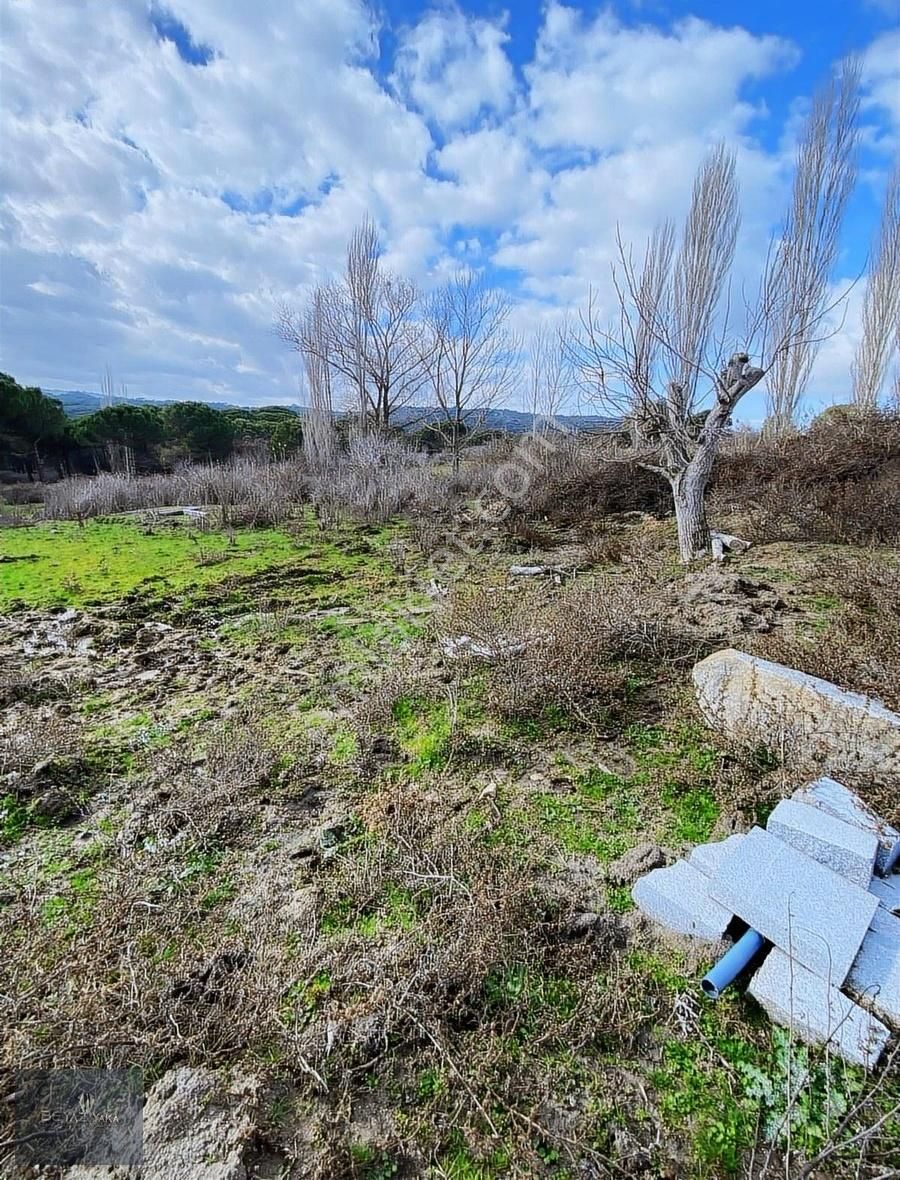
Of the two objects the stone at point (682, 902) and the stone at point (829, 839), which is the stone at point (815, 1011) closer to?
the stone at point (682, 902)

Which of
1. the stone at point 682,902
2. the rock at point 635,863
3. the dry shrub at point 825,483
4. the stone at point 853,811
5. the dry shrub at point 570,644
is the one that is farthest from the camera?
the dry shrub at point 825,483

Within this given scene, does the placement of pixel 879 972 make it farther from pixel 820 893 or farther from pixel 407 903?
pixel 407 903

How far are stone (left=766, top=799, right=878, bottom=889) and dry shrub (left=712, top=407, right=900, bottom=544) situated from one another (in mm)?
4913

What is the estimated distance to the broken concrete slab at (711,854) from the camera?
1.82 m

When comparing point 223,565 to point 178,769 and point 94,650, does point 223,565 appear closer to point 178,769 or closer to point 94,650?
point 94,650

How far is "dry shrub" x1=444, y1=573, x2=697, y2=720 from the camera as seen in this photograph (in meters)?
2.92

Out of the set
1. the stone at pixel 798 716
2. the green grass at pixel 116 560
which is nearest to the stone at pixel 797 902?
the stone at pixel 798 716

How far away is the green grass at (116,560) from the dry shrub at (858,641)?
17.6ft

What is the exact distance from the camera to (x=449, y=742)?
2668mm

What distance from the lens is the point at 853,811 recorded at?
6.39 ft
